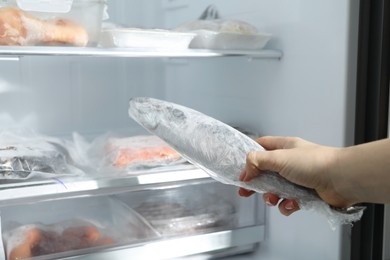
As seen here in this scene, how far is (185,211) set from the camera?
1.47m

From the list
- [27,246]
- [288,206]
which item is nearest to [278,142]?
[288,206]

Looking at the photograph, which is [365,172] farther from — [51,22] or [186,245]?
[51,22]

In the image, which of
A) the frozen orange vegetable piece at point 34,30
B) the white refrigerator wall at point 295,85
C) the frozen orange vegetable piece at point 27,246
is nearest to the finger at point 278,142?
the white refrigerator wall at point 295,85

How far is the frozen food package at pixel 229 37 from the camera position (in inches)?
53.7

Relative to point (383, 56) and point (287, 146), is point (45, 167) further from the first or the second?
point (383, 56)

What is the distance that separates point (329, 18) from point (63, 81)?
2.98 feet

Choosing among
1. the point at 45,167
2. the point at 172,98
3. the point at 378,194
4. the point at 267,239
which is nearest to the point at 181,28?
the point at 172,98

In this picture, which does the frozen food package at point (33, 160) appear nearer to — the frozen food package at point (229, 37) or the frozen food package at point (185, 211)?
the frozen food package at point (185, 211)

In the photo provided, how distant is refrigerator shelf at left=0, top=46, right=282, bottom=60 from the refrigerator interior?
0.12m

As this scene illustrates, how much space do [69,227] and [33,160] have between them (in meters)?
0.22

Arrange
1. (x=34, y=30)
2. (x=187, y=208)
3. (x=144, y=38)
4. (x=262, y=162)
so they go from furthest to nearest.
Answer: (x=187, y=208)
(x=144, y=38)
(x=34, y=30)
(x=262, y=162)

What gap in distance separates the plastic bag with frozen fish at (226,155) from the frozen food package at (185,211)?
1.74 feet

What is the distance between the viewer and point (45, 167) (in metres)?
1.22

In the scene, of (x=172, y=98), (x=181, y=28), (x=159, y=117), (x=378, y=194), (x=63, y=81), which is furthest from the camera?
(x=172, y=98)
